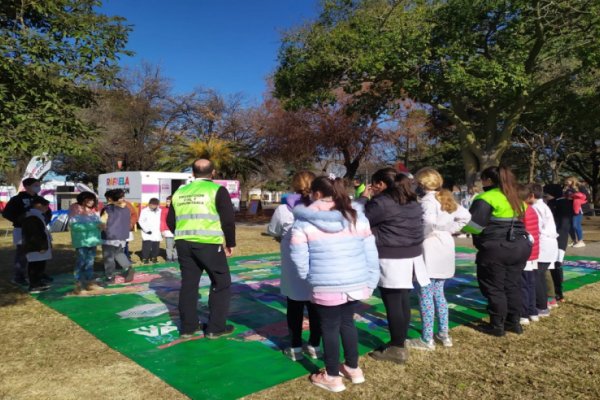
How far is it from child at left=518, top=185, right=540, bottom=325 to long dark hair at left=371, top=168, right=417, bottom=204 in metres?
1.62

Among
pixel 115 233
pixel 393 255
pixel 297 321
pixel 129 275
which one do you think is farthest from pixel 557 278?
pixel 115 233

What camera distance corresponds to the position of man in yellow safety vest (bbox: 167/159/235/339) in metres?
4.05

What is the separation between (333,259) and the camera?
297cm

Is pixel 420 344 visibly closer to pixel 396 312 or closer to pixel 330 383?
pixel 396 312

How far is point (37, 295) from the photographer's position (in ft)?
19.9

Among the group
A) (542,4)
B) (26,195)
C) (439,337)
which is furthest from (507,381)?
(542,4)

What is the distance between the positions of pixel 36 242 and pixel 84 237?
0.62 m

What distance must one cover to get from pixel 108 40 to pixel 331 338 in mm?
3212

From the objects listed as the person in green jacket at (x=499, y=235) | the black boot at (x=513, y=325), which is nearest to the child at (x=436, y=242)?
the person in green jacket at (x=499, y=235)

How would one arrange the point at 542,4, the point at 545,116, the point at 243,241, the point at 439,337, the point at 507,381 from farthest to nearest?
the point at 545,116 < the point at 243,241 < the point at 542,4 < the point at 439,337 < the point at 507,381

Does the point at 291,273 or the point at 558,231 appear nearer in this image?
the point at 291,273

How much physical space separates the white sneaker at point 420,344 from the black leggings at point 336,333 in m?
0.96

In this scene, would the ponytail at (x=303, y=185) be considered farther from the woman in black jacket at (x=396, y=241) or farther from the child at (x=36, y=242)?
the child at (x=36, y=242)

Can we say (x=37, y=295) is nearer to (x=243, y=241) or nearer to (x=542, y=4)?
(x=243, y=241)
